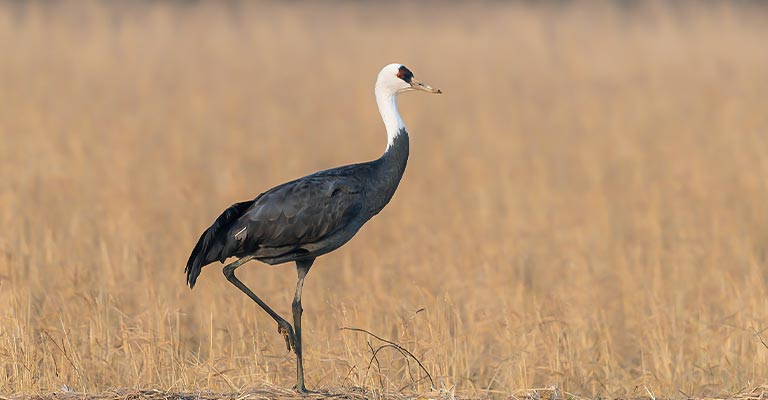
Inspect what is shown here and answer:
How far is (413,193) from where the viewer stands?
12625 mm

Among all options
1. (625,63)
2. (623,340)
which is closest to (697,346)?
(623,340)

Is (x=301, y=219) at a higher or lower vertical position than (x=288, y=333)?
higher

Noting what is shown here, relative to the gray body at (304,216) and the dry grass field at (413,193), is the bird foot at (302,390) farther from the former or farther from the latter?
the gray body at (304,216)

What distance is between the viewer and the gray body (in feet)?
21.9

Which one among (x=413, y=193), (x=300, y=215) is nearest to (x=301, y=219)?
(x=300, y=215)

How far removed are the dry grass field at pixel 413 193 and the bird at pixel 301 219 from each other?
1.46ft

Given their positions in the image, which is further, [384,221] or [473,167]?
[473,167]

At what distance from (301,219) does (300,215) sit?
0.9 inches

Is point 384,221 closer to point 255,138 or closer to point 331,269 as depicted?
point 331,269

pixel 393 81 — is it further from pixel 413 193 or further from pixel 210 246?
pixel 413 193

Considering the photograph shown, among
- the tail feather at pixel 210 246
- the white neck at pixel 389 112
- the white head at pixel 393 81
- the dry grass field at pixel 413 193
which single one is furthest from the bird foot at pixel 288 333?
the white head at pixel 393 81

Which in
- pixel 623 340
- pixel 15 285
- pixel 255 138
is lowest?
pixel 623 340

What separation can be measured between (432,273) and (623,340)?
5.54 ft

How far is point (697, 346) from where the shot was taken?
26.0 ft
